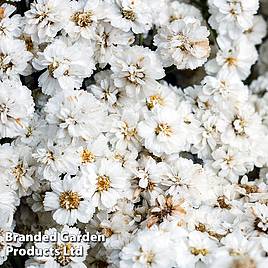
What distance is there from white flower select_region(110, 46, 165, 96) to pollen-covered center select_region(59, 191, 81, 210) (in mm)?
189

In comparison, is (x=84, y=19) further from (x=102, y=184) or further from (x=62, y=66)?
(x=102, y=184)

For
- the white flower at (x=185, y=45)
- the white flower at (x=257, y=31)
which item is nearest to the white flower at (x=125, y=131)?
the white flower at (x=185, y=45)

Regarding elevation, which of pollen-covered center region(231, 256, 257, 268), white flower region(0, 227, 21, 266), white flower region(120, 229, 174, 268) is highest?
white flower region(0, 227, 21, 266)

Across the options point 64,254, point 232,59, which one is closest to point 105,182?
point 64,254

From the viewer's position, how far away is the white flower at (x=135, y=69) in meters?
1.06

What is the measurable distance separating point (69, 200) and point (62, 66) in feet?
0.64

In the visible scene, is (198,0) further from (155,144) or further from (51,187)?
(51,187)

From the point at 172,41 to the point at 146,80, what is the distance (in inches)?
2.9

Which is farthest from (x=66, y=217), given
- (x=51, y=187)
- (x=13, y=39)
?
(x=13, y=39)

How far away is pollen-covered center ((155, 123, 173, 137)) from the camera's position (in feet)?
3.43

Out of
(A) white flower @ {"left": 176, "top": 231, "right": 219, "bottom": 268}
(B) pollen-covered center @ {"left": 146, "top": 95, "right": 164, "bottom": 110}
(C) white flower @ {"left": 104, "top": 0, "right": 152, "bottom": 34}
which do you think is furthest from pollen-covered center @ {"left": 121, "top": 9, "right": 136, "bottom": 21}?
(A) white flower @ {"left": 176, "top": 231, "right": 219, "bottom": 268}

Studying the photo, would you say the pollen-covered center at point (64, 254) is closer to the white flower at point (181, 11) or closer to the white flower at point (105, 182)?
the white flower at point (105, 182)

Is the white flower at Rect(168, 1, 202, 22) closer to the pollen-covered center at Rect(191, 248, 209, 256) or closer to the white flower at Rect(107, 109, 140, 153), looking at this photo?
the white flower at Rect(107, 109, 140, 153)

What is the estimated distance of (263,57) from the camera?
4.61 ft
